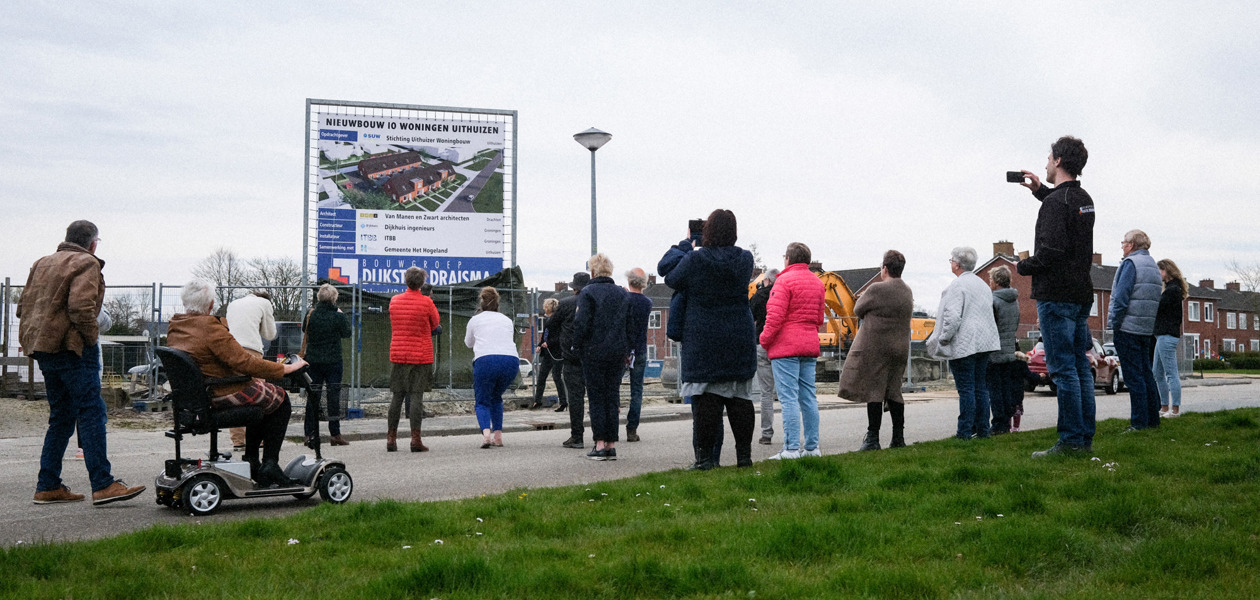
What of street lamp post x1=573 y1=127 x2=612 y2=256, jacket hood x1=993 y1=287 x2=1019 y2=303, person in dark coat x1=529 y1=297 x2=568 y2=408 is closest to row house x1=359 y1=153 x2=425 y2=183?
street lamp post x1=573 y1=127 x2=612 y2=256

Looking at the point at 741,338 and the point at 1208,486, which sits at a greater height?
the point at 741,338

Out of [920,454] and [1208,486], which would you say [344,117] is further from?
[1208,486]

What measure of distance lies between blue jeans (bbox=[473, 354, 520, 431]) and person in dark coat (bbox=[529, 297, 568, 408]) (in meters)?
2.27

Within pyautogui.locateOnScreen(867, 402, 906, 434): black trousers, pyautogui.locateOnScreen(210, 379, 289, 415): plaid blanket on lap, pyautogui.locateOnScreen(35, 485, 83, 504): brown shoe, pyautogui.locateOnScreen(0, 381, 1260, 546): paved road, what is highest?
pyautogui.locateOnScreen(210, 379, 289, 415): plaid blanket on lap

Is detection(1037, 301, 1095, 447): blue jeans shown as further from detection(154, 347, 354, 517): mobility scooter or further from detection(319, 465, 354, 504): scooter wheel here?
detection(154, 347, 354, 517): mobility scooter

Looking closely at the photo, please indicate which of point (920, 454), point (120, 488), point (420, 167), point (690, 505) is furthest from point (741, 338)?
point (420, 167)

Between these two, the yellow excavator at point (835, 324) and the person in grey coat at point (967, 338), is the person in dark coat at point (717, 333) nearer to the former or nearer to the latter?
the person in grey coat at point (967, 338)

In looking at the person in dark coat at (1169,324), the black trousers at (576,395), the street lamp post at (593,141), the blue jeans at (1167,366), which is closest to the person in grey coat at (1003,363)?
the person in dark coat at (1169,324)

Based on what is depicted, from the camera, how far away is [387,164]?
19.9m

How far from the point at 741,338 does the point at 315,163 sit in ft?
45.1

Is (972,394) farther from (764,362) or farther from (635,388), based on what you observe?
(635,388)

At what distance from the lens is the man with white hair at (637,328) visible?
1066cm

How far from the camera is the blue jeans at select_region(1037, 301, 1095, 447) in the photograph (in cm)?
736

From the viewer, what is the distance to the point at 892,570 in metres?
4.11
